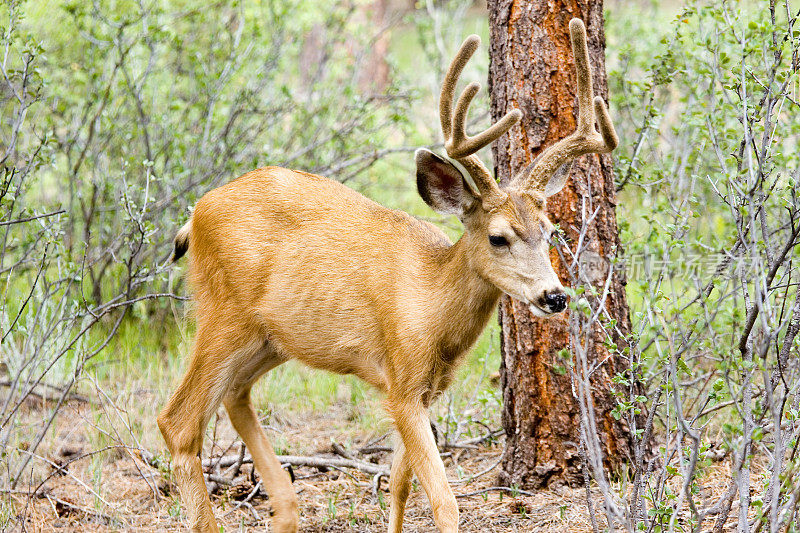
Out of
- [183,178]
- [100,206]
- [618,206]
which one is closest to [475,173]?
[618,206]

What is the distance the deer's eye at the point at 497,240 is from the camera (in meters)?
4.54

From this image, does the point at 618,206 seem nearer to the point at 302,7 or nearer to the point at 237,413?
the point at 237,413

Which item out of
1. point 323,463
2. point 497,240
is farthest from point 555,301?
point 323,463

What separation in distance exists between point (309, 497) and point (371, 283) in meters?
1.64

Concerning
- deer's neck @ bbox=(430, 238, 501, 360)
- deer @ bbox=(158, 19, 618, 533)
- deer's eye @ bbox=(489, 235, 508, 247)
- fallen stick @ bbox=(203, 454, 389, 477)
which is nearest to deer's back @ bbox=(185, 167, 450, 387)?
deer @ bbox=(158, 19, 618, 533)

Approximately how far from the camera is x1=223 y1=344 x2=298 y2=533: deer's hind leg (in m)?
5.16

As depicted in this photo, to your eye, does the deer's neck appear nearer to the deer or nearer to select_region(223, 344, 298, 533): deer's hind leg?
the deer

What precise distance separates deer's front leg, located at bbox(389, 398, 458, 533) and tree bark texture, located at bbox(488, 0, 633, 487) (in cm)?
84

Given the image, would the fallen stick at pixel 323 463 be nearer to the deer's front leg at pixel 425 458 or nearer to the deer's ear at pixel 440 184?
the deer's front leg at pixel 425 458

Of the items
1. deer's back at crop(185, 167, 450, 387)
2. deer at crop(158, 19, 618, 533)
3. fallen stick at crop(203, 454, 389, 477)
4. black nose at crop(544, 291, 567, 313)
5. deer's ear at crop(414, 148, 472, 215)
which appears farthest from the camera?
fallen stick at crop(203, 454, 389, 477)

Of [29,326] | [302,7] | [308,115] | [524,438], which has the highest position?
[302,7]

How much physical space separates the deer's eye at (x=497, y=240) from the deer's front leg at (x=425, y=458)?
35.6 inches

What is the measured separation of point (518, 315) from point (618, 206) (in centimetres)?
104

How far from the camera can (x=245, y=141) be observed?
8578mm
